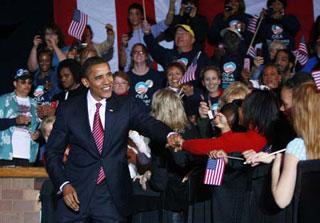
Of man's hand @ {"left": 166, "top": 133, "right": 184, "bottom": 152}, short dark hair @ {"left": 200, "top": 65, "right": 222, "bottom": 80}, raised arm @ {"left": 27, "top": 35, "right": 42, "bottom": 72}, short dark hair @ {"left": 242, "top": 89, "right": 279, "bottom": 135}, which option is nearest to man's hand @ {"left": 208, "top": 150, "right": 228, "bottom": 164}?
man's hand @ {"left": 166, "top": 133, "right": 184, "bottom": 152}

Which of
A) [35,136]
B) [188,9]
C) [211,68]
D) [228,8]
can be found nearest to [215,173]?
[211,68]

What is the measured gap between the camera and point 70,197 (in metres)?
7.97

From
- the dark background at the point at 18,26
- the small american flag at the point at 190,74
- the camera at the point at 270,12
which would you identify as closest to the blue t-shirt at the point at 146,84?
the small american flag at the point at 190,74

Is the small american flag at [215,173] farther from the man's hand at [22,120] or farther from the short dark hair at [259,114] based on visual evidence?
the man's hand at [22,120]

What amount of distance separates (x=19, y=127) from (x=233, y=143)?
471cm

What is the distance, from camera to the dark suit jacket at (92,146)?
26.7 ft

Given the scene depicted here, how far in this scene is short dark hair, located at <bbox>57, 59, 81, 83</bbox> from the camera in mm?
12516

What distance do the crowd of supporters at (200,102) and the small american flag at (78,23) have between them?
17cm

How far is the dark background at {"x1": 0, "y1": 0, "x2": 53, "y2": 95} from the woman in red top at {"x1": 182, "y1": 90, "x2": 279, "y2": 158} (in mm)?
7395

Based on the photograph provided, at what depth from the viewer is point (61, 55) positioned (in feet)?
44.9

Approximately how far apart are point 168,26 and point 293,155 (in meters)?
7.73

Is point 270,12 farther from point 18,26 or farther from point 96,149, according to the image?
point 96,149

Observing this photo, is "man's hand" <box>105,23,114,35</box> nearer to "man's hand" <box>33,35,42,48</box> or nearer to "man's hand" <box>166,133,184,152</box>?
"man's hand" <box>33,35,42,48</box>

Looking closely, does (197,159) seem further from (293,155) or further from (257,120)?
(293,155)
